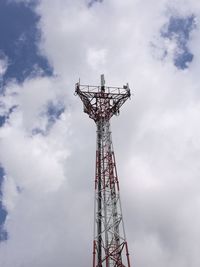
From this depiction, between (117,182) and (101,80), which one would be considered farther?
(101,80)

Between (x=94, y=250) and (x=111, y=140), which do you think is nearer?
(x=94, y=250)

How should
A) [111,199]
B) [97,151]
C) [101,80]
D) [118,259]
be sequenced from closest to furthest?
[118,259] → [111,199] → [97,151] → [101,80]

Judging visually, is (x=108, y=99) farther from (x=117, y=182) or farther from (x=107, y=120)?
(x=117, y=182)

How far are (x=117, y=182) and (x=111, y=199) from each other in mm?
2497

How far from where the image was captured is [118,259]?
158 ft

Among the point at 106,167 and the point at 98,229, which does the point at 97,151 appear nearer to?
the point at 106,167

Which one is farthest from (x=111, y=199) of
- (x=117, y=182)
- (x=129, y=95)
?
(x=129, y=95)

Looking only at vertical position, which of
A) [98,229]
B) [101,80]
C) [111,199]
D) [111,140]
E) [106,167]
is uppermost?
[101,80]

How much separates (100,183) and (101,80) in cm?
1472

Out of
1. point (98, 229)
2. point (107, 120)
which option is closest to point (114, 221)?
point (98, 229)

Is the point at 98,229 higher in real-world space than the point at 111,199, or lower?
lower

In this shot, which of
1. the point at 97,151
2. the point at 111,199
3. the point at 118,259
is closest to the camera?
the point at 118,259

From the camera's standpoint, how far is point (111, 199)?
52344mm

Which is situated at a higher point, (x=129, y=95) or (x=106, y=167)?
(x=129, y=95)
